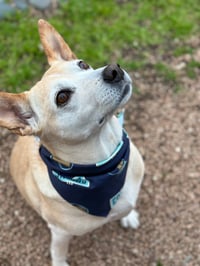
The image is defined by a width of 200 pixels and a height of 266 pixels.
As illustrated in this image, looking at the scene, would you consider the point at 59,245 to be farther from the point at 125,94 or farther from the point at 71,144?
the point at 125,94

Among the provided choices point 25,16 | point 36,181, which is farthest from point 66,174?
point 25,16

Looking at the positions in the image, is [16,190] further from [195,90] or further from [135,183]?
[195,90]

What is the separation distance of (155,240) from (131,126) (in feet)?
3.62

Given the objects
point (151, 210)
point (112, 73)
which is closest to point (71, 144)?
point (112, 73)

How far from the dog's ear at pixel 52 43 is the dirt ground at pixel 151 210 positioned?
5.00 ft

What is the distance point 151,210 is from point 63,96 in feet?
5.53

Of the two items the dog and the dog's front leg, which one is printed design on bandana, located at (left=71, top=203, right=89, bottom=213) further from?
the dog's front leg

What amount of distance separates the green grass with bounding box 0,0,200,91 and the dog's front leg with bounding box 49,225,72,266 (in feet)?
5.75

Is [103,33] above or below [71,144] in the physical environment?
below

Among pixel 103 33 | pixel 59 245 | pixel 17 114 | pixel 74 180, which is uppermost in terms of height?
pixel 17 114

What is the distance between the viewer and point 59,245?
346 cm

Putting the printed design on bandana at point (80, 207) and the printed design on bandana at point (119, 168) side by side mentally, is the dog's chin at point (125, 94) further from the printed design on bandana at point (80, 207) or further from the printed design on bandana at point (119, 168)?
the printed design on bandana at point (80, 207)

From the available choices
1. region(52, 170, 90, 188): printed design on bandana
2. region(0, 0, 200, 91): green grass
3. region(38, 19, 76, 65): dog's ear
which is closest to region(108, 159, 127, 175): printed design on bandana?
region(52, 170, 90, 188): printed design on bandana

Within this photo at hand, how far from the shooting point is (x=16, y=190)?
4148 millimetres
